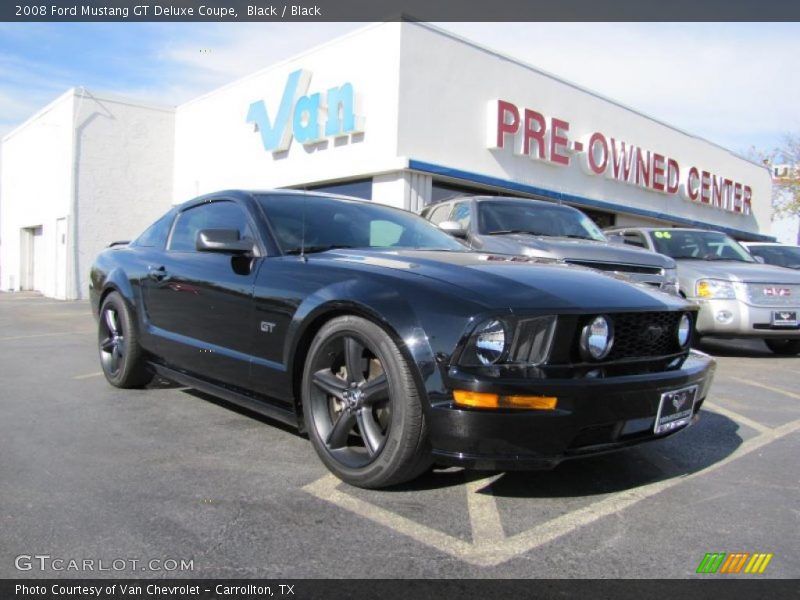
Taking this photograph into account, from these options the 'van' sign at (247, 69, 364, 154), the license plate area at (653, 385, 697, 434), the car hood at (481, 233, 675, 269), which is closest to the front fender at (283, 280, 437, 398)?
the license plate area at (653, 385, 697, 434)

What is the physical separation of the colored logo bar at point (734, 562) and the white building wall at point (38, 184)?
18355mm

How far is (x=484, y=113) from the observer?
13586 millimetres

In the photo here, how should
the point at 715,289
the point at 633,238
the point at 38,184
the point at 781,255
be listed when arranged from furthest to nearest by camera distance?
1. the point at 38,184
2. the point at 781,255
3. the point at 633,238
4. the point at 715,289

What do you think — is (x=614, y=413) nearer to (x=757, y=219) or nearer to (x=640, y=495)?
(x=640, y=495)

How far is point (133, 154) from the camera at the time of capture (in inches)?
725

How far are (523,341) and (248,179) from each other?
15.0 metres

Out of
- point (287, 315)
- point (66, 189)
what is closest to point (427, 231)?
point (287, 315)

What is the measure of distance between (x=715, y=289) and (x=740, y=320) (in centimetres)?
43

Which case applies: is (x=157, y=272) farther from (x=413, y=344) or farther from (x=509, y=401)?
(x=509, y=401)

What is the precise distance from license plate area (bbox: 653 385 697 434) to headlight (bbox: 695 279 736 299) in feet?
14.9

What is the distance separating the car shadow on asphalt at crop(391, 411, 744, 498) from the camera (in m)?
2.89

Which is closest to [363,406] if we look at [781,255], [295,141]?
[781,255]

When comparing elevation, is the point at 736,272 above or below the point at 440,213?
below

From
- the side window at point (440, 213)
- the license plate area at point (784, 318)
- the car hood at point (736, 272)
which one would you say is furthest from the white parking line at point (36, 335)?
the license plate area at point (784, 318)
